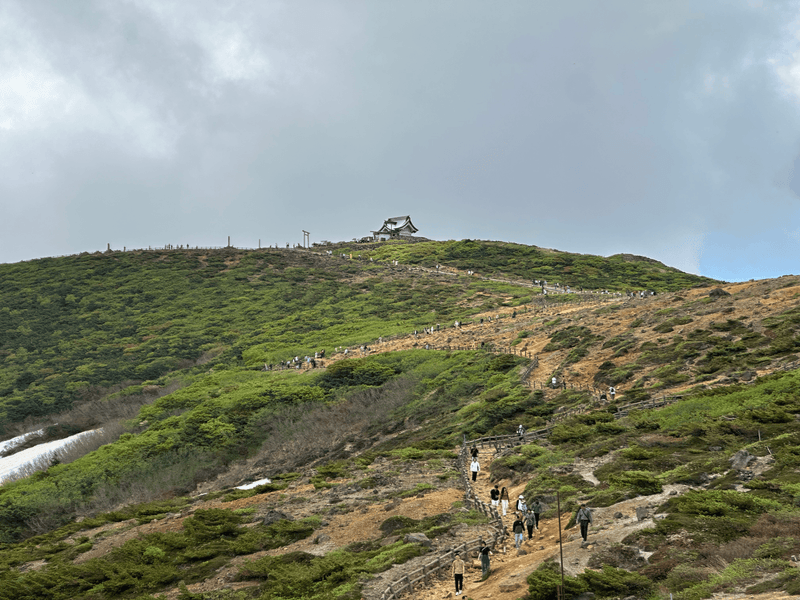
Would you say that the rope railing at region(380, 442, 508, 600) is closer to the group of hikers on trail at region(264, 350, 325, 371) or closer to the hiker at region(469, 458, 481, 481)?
the hiker at region(469, 458, 481, 481)

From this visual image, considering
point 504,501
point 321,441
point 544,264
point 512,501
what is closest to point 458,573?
point 504,501

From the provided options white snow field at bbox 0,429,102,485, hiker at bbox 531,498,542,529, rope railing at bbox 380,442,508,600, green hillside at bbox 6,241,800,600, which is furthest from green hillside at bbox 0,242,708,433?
hiker at bbox 531,498,542,529

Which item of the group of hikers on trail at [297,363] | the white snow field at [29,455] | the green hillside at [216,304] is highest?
the green hillside at [216,304]

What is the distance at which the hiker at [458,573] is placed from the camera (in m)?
16.4

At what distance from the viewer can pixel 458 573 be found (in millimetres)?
16578

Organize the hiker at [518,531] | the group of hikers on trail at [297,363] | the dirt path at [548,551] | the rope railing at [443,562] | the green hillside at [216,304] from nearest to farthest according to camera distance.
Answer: the dirt path at [548,551] < the rope railing at [443,562] < the hiker at [518,531] < the group of hikers on trail at [297,363] < the green hillside at [216,304]

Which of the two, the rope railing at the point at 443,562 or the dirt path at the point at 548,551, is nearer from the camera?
the dirt path at the point at 548,551

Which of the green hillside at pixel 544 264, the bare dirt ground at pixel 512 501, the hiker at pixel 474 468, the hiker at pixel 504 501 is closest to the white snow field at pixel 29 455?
the bare dirt ground at pixel 512 501

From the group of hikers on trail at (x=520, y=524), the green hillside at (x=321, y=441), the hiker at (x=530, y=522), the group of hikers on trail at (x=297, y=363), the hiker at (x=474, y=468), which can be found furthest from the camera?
the group of hikers on trail at (x=297, y=363)

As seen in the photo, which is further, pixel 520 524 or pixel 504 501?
pixel 504 501

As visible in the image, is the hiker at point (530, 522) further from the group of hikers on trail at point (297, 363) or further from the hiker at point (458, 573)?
the group of hikers on trail at point (297, 363)

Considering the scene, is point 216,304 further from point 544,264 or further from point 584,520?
point 584,520

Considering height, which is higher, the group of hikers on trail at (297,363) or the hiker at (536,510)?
the group of hikers on trail at (297,363)

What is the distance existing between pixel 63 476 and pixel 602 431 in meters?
34.4
